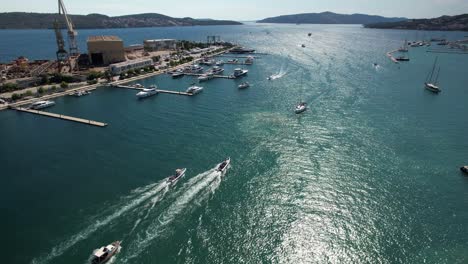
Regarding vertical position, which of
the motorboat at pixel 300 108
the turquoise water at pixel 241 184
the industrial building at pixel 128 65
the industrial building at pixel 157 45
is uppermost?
the industrial building at pixel 157 45

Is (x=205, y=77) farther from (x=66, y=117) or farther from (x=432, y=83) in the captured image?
(x=432, y=83)

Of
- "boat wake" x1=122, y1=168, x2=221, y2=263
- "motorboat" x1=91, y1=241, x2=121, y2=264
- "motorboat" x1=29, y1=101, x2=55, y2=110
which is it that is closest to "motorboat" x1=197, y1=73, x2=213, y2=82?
"motorboat" x1=29, y1=101, x2=55, y2=110

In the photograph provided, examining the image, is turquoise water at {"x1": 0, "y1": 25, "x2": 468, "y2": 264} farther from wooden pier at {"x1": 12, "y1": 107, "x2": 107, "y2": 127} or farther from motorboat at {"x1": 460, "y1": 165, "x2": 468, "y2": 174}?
wooden pier at {"x1": 12, "y1": 107, "x2": 107, "y2": 127}

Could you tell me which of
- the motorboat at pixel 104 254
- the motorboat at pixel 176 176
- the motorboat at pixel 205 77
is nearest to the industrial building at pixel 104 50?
the motorboat at pixel 205 77

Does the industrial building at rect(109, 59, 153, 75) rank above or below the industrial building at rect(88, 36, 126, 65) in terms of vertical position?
below

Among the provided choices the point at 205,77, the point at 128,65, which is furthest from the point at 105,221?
the point at 128,65

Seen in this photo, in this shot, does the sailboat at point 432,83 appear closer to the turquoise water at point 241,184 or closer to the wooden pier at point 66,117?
the turquoise water at point 241,184
